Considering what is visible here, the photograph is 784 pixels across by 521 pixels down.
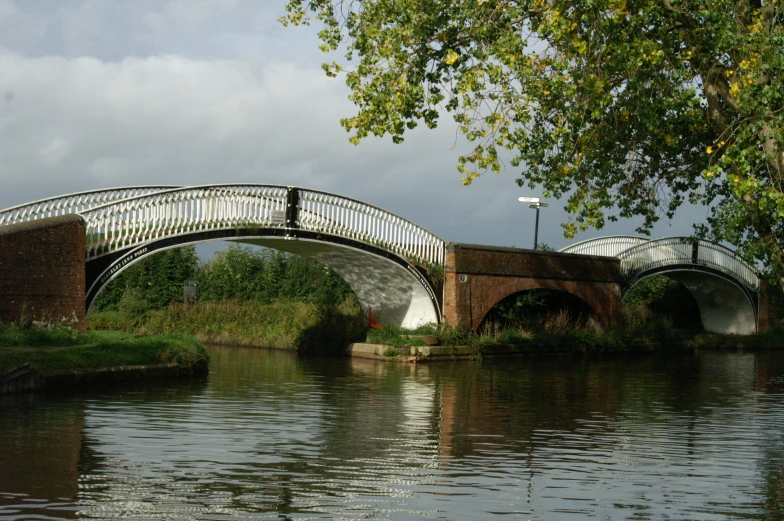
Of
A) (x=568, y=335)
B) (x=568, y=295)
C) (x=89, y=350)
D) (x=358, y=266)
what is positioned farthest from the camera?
(x=568, y=295)

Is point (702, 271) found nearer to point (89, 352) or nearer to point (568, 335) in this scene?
point (568, 335)

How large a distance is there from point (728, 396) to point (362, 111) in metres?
8.33

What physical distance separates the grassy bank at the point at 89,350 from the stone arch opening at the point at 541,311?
13.9 meters

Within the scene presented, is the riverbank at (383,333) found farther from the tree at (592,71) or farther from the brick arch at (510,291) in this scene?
the tree at (592,71)

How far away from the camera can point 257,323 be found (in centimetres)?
3138

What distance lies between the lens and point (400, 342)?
82.4 ft

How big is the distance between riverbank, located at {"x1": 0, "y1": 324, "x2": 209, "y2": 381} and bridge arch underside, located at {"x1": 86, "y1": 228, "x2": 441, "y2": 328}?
2213 millimetres

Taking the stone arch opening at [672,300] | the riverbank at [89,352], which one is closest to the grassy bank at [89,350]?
the riverbank at [89,352]

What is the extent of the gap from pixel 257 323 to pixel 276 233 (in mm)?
8653

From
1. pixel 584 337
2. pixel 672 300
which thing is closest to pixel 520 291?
pixel 584 337

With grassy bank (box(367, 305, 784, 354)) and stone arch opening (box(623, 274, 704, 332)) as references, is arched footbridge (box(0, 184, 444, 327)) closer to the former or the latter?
grassy bank (box(367, 305, 784, 354))

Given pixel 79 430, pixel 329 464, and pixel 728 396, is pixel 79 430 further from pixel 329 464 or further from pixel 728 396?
pixel 728 396

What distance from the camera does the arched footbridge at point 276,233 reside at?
1942 cm

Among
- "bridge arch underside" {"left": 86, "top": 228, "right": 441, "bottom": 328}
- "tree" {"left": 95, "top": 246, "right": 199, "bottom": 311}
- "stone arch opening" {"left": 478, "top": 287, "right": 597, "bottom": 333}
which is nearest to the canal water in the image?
"bridge arch underside" {"left": 86, "top": 228, "right": 441, "bottom": 328}
